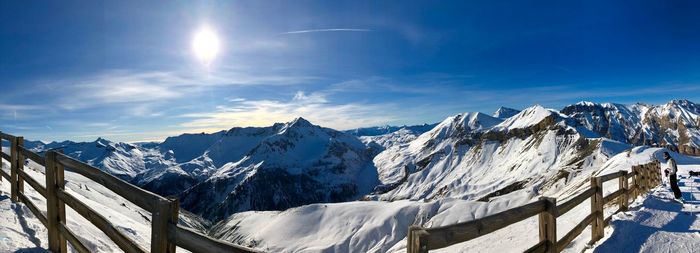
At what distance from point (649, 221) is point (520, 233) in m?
8.65

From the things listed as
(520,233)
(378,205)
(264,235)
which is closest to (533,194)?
(378,205)

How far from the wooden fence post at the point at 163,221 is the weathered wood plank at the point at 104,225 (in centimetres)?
58

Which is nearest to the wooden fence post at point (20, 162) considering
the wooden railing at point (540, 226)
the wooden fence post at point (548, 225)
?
the wooden railing at point (540, 226)

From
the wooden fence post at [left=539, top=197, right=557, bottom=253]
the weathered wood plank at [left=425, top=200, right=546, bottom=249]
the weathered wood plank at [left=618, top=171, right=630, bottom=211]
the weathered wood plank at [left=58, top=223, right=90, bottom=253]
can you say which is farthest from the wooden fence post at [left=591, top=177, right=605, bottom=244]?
the weathered wood plank at [left=58, top=223, right=90, bottom=253]

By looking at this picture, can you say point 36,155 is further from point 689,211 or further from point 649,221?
point 689,211

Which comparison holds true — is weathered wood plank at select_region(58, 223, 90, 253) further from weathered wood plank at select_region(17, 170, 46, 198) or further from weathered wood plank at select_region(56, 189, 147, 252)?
weathered wood plank at select_region(17, 170, 46, 198)

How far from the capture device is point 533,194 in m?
116

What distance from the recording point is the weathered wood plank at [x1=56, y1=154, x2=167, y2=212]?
4406 millimetres

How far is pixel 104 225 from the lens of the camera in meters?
5.45

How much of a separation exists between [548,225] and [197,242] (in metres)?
5.42

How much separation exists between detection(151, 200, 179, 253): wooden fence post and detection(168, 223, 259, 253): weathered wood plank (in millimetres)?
73

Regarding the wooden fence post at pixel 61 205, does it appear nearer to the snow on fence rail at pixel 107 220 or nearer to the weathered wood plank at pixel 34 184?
the snow on fence rail at pixel 107 220

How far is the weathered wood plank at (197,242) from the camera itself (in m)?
3.42

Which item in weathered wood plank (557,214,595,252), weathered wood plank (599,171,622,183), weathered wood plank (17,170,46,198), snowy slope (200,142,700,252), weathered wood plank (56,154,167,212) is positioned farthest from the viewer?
snowy slope (200,142,700,252)
